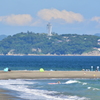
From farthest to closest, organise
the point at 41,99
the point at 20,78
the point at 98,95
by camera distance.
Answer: the point at 20,78 → the point at 98,95 → the point at 41,99

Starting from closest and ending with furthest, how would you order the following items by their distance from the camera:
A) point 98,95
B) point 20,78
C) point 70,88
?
point 98,95
point 70,88
point 20,78

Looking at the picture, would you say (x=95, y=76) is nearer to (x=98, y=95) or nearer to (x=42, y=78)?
(x=42, y=78)

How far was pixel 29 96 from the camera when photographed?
5106 cm

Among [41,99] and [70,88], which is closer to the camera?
[41,99]

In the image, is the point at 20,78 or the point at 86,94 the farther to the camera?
the point at 20,78

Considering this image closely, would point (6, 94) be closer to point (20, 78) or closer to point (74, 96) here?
point (74, 96)

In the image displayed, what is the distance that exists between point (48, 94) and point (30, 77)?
97.6 feet

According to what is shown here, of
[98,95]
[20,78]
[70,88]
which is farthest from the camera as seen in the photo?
[20,78]

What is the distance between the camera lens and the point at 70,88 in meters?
61.0

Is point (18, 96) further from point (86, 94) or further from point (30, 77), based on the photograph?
point (30, 77)

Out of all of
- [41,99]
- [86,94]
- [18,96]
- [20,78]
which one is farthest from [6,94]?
[20,78]

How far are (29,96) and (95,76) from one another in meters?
35.2

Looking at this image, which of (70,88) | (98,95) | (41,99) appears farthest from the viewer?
(70,88)

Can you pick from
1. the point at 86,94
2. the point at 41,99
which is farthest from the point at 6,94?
the point at 86,94
